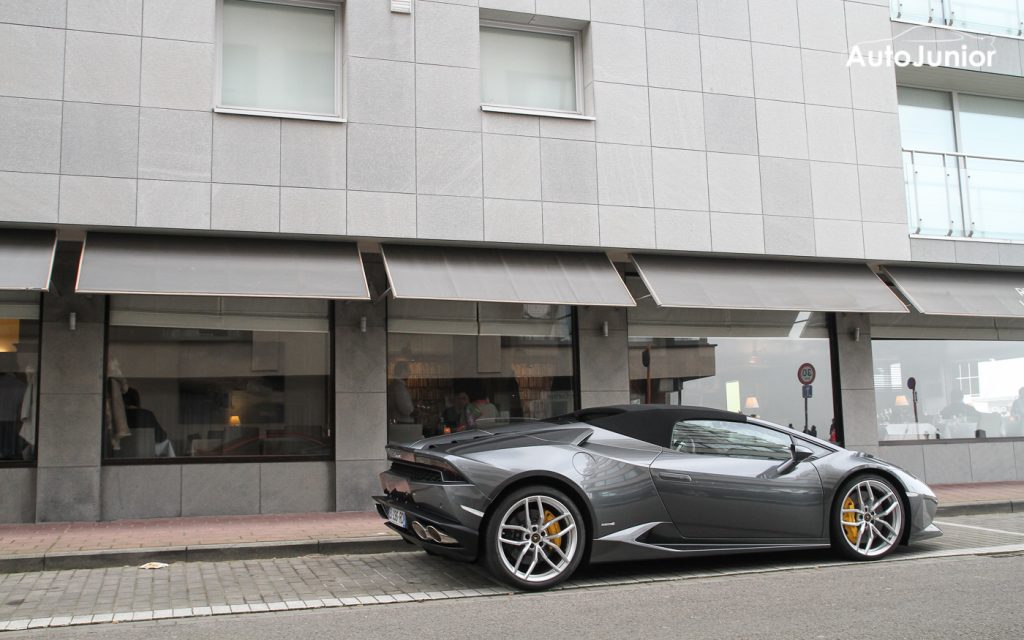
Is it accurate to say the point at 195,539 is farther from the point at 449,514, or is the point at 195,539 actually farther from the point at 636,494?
the point at 636,494

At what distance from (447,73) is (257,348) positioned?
428 centimetres

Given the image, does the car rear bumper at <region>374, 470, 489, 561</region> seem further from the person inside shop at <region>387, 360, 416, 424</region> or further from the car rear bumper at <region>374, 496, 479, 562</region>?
the person inside shop at <region>387, 360, 416, 424</region>

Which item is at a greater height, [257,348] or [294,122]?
[294,122]

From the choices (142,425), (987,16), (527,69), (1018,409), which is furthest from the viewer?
(1018,409)

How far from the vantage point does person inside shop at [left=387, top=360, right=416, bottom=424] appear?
11641 millimetres

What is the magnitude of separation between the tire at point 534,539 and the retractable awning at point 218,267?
4.28 m

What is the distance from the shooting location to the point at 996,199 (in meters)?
14.1

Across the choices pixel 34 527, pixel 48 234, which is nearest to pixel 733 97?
pixel 48 234

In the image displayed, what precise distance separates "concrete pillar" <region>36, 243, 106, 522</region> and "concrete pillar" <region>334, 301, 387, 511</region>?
281cm

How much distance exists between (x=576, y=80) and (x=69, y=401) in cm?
773

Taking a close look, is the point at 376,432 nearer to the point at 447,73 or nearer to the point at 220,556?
the point at 220,556

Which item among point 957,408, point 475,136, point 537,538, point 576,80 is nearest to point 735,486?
point 537,538

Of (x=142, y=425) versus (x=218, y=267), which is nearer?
(x=218, y=267)

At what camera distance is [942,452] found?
45.8 ft
